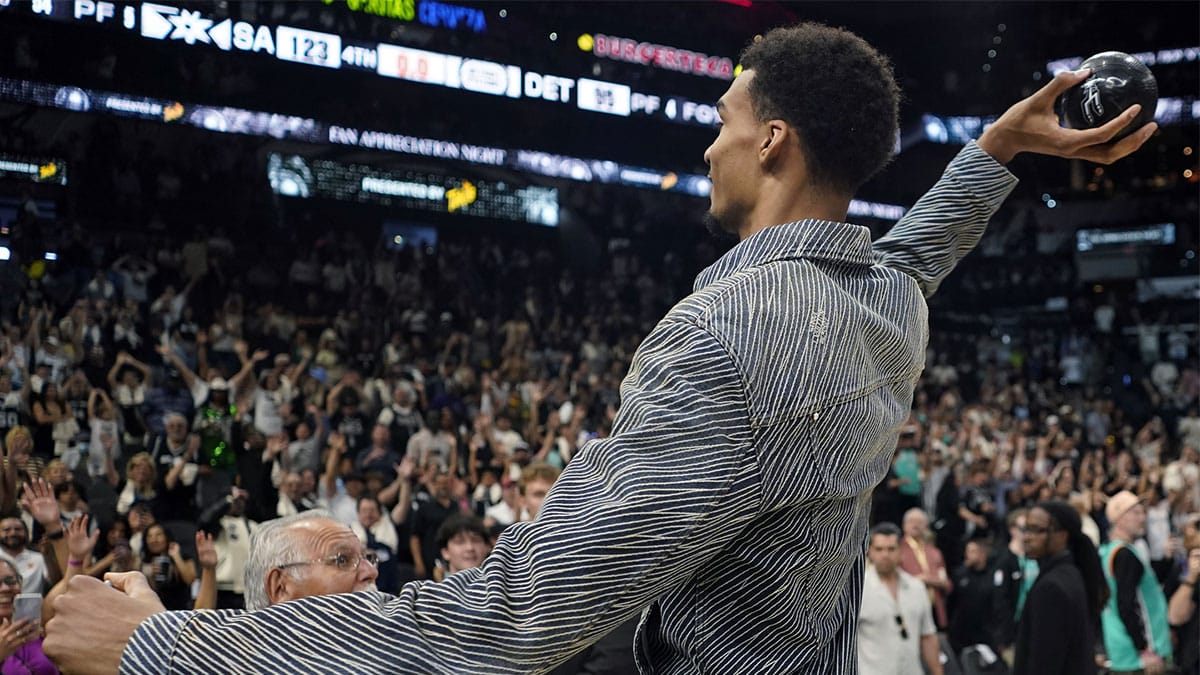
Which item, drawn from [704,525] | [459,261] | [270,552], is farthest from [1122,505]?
[459,261]

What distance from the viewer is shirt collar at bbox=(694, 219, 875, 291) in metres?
1.20

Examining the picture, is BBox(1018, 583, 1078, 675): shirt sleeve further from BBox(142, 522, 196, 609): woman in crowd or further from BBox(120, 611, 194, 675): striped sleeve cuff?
BBox(120, 611, 194, 675): striped sleeve cuff

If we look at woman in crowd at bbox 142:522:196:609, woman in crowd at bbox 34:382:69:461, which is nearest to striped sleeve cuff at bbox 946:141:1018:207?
woman in crowd at bbox 142:522:196:609

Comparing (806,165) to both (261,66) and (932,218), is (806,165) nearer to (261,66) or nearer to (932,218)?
(932,218)

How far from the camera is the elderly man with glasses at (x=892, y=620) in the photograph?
209 inches

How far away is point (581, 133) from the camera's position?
656 inches

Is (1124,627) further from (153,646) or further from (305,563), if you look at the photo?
(153,646)

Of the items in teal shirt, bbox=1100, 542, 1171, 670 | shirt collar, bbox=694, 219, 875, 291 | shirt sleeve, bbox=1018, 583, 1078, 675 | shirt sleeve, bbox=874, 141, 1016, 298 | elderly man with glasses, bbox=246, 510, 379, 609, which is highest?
shirt sleeve, bbox=874, 141, 1016, 298

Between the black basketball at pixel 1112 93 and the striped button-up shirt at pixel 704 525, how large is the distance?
0.45 meters

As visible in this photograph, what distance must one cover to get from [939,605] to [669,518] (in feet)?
24.7

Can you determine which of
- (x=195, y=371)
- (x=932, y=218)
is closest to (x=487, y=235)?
(x=195, y=371)

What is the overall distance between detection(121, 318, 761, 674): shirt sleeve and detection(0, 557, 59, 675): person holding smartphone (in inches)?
133

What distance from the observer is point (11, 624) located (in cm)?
391

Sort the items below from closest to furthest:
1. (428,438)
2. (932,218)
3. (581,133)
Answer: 1. (932,218)
2. (428,438)
3. (581,133)
